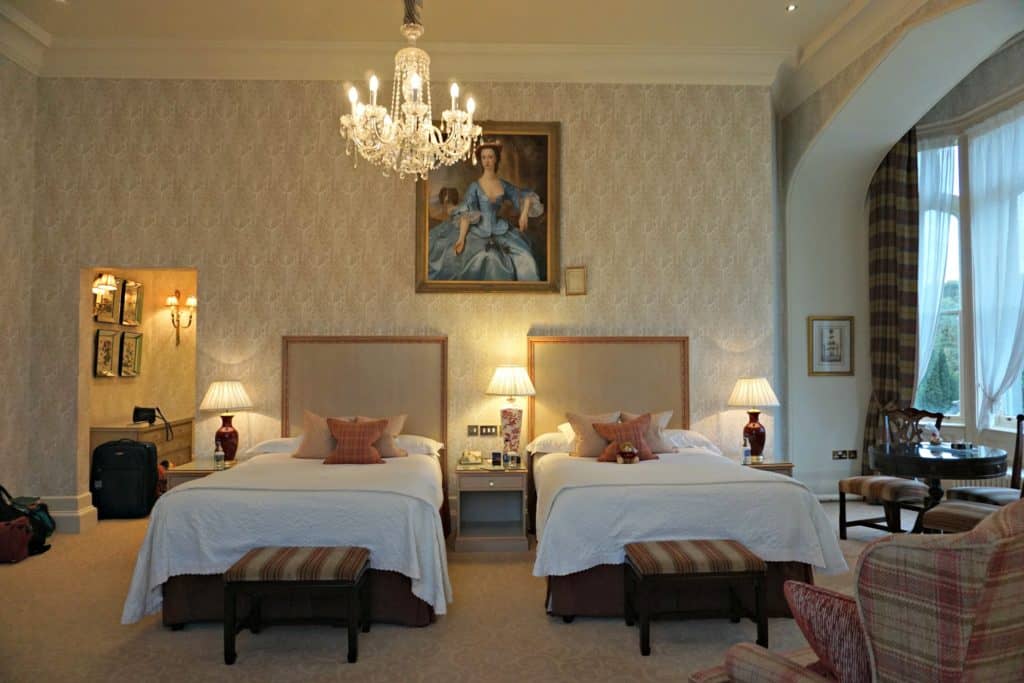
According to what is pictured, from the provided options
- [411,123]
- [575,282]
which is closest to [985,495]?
[575,282]

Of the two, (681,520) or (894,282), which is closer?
(681,520)

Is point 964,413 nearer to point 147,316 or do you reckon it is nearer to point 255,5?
point 255,5

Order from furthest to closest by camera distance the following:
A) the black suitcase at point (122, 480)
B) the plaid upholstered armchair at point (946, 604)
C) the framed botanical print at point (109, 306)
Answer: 1. the framed botanical print at point (109, 306)
2. the black suitcase at point (122, 480)
3. the plaid upholstered armchair at point (946, 604)

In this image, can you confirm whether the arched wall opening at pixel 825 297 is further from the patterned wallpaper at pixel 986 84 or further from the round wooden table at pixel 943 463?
the round wooden table at pixel 943 463

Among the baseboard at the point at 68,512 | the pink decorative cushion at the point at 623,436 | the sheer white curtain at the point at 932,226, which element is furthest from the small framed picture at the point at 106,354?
the sheer white curtain at the point at 932,226

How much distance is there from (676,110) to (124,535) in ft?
19.5

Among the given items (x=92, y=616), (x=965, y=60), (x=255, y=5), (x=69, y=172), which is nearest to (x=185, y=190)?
(x=69, y=172)

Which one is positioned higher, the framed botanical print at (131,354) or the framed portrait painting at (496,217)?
the framed portrait painting at (496,217)

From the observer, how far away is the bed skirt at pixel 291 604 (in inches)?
157

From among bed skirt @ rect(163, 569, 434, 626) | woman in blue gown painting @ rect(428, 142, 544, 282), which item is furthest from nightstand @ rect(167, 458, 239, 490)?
woman in blue gown painting @ rect(428, 142, 544, 282)

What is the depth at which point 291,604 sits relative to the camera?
3977 mm

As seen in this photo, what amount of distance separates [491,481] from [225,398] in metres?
2.23

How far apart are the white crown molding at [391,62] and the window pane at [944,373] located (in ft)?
9.23

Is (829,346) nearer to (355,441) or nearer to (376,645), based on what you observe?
(355,441)
